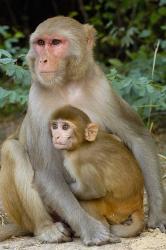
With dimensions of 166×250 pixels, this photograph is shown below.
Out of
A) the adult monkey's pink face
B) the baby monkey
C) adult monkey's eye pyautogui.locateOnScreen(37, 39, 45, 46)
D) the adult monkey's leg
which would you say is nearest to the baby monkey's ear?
the baby monkey

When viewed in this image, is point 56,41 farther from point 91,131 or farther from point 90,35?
point 91,131

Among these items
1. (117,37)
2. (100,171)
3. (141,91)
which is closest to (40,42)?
(100,171)

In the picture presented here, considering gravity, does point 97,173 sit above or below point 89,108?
below

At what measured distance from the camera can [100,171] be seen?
20.7 feet

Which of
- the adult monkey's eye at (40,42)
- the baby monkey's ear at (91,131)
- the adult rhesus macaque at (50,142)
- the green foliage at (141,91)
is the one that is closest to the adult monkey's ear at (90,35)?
the adult rhesus macaque at (50,142)

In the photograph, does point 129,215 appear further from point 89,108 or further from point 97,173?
point 89,108

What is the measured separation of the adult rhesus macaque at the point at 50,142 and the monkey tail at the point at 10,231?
0.08 ft

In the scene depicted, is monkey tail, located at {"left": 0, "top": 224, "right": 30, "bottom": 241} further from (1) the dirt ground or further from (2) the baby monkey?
(2) the baby monkey

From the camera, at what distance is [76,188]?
6387mm

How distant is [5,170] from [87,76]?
42.6 inches

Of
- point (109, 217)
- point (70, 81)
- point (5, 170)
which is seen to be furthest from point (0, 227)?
point (70, 81)

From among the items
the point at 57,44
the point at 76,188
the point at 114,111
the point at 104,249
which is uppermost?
the point at 57,44

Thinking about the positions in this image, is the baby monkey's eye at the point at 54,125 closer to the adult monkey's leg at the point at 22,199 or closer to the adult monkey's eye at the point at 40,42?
the adult monkey's leg at the point at 22,199

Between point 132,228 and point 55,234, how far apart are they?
66 centimetres
